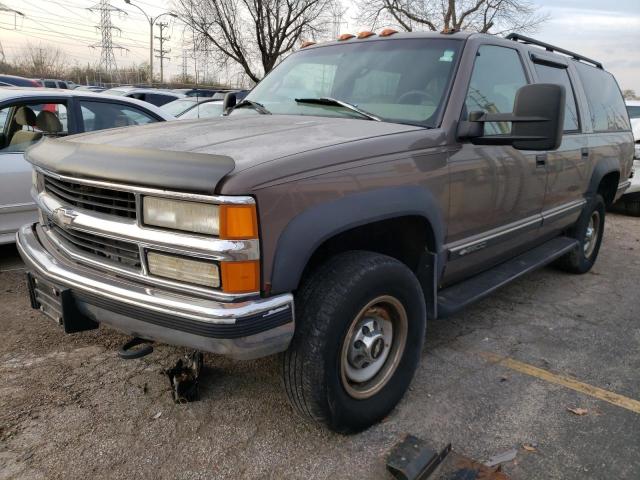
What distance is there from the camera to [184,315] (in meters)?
1.96

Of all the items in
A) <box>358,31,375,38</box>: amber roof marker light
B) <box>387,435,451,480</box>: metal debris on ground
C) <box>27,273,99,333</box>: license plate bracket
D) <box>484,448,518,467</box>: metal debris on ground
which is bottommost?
<box>484,448,518,467</box>: metal debris on ground

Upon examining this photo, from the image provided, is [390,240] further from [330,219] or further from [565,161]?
[565,161]

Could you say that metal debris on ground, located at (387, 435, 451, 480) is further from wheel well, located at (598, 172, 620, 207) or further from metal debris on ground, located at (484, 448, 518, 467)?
wheel well, located at (598, 172, 620, 207)

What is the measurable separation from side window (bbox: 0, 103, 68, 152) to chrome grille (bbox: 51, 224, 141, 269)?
2.42m

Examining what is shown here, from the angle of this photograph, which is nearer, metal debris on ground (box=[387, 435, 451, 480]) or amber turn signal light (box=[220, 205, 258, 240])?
amber turn signal light (box=[220, 205, 258, 240])

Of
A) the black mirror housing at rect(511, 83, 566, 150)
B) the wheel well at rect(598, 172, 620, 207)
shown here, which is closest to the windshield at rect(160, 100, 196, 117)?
the wheel well at rect(598, 172, 620, 207)

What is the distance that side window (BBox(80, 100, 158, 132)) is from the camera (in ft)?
16.7

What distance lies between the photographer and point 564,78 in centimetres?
430

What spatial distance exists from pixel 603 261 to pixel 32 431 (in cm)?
577

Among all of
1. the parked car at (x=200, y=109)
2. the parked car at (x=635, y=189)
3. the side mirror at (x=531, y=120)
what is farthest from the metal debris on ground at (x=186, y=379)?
the parked car at (x=635, y=189)

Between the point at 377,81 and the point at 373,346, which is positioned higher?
the point at 377,81

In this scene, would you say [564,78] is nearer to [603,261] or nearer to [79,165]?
[603,261]

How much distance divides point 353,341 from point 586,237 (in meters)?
3.87

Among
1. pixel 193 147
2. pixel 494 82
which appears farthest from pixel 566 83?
pixel 193 147
